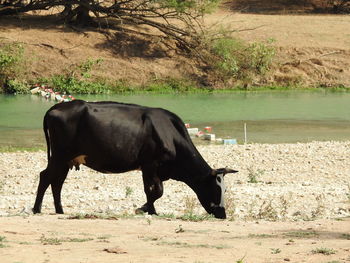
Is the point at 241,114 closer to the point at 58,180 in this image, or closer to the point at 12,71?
the point at 12,71

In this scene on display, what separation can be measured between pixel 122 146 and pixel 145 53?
32564 millimetres

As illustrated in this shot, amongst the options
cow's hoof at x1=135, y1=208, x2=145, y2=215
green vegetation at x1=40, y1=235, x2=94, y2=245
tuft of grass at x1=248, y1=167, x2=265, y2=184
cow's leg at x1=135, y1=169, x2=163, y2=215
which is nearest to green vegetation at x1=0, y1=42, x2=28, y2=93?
tuft of grass at x1=248, y1=167, x2=265, y2=184

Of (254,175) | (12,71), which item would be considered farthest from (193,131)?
(12,71)

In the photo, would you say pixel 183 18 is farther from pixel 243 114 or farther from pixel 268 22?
pixel 243 114

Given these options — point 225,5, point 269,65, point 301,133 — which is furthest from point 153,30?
point 301,133

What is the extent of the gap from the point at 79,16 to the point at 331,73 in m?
12.5

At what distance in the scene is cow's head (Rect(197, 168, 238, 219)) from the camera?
498 inches

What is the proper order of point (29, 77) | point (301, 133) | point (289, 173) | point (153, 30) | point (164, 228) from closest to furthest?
point (164, 228) < point (289, 173) < point (301, 133) < point (29, 77) < point (153, 30)

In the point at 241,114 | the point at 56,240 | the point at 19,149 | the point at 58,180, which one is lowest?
the point at 241,114

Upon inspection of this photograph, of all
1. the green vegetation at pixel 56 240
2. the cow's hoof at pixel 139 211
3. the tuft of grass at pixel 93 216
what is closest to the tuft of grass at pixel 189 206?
the cow's hoof at pixel 139 211

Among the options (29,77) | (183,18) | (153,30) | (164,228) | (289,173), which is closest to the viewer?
(164,228)

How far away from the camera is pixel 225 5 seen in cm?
5784

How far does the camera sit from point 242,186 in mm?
15953

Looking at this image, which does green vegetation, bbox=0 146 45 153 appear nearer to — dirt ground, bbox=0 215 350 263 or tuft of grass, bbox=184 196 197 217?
tuft of grass, bbox=184 196 197 217
